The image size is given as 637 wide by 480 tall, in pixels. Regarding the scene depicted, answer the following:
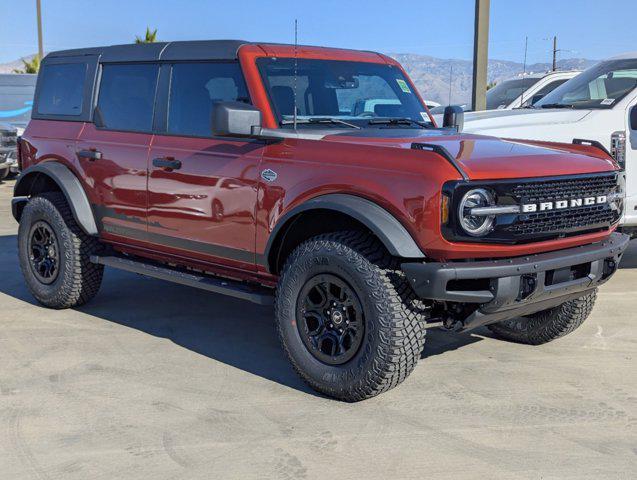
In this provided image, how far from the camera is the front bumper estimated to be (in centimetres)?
387

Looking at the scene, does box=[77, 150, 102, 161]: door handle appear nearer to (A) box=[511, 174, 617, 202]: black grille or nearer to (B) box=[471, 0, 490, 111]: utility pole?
(A) box=[511, 174, 617, 202]: black grille

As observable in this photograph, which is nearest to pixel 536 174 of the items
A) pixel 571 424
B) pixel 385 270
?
pixel 385 270

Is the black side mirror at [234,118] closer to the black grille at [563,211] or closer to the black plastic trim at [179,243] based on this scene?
the black plastic trim at [179,243]

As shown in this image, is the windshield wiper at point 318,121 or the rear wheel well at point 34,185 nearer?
the windshield wiper at point 318,121

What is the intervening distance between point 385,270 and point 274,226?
Result: 0.74 meters

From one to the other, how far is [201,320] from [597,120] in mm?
3874

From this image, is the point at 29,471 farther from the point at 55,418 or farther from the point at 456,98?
the point at 456,98

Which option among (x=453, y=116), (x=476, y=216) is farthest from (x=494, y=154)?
(x=453, y=116)

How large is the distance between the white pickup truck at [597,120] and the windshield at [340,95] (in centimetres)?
200

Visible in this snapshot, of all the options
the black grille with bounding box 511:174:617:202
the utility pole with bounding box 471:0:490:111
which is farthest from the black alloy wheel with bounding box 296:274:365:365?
the utility pole with bounding box 471:0:490:111

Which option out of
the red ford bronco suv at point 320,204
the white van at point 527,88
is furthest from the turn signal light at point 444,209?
the white van at point 527,88

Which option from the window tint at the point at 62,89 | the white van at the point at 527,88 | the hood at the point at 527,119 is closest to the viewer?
the window tint at the point at 62,89

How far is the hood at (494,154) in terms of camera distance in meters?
4.01

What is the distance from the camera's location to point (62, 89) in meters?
6.40
